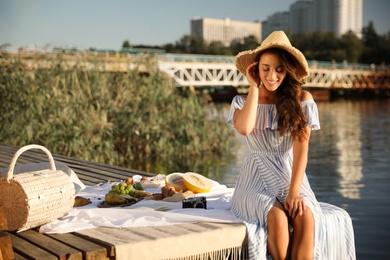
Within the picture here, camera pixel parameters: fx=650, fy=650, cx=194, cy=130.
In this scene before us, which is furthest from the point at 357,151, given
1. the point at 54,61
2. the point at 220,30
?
the point at 220,30

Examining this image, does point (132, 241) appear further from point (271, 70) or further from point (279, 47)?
point (279, 47)

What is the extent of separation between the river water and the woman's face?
8.61 feet

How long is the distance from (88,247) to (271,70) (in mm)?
1318

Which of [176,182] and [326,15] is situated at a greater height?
[326,15]

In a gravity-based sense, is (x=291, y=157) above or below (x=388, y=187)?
above

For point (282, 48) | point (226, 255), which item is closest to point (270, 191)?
point (226, 255)

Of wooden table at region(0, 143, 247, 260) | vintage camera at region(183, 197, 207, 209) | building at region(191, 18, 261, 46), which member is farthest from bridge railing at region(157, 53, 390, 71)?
building at region(191, 18, 261, 46)

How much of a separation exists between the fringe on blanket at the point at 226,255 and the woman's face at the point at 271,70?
865 mm

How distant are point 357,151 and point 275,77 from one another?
11106 millimetres

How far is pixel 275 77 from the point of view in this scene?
3.45 meters

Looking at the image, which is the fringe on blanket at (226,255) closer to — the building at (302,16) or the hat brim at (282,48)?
the hat brim at (282,48)

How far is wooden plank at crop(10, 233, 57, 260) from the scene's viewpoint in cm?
292

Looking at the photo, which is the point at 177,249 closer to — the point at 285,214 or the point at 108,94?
the point at 285,214

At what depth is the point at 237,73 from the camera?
51.7 m
